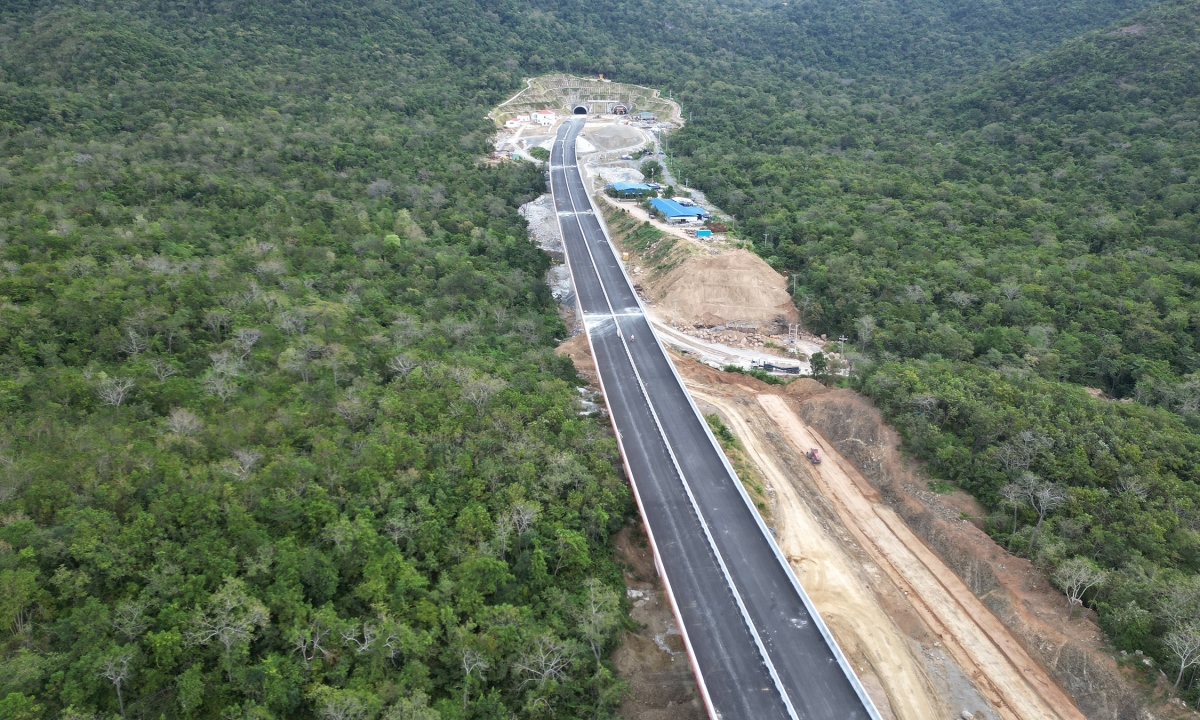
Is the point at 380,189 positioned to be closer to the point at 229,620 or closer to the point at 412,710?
the point at 229,620

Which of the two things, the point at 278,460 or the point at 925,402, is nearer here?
the point at 278,460

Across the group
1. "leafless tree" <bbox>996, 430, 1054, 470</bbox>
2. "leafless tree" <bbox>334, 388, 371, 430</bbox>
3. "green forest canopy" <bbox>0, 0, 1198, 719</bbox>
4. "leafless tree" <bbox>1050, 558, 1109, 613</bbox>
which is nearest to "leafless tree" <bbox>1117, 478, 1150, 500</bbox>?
"green forest canopy" <bbox>0, 0, 1198, 719</bbox>

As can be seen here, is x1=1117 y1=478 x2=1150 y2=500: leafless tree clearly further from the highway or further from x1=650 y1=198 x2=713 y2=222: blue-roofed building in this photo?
x1=650 y1=198 x2=713 y2=222: blue-roofed building

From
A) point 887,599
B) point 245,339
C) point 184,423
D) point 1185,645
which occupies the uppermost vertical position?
point 1185,645

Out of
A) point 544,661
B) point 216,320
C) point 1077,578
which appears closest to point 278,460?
point 544,661

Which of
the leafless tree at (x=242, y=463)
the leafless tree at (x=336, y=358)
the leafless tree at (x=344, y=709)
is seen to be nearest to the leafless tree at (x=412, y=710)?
the leafless tree at (x=344, y=709)

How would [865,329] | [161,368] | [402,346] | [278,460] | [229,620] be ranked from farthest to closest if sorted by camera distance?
[865,329], [402,346], [161,368], [278,460], [229,620]

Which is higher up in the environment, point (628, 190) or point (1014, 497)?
point (628, 190)
